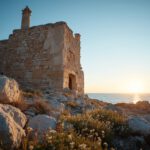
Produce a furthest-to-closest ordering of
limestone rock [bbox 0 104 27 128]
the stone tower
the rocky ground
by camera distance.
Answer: the stone tower
limestone rock [bbox 0 104 27 128]
the rocky ground

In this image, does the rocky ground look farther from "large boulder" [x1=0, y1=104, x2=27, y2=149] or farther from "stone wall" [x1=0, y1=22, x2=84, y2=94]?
"stone wall" [x1=0, y1=22, x2=84, y2=94]

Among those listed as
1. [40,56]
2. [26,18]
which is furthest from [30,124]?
[26,18]

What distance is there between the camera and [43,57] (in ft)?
50.5

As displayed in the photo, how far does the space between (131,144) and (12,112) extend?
345cm

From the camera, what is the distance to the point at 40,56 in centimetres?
1550

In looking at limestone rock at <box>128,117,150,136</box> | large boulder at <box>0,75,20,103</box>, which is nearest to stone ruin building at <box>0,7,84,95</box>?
large boulder at <box>0,75,20,103</box>

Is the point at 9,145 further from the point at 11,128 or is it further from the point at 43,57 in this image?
the point at 43,57

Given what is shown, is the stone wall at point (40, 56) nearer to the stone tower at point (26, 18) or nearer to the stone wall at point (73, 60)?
the stone wall at point (73, 60)

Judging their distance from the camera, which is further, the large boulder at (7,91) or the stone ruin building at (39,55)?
the stone ruin building at (39,55)

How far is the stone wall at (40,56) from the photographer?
15.0 metres

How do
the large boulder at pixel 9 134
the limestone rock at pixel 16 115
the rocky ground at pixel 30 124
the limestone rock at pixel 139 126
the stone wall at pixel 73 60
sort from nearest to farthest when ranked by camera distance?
the large boulder at pixel 9 134 < the rocky ground at pixel 30 124 < the limestone rock at pixel 16 115 < the limestone rock at pixel 139 126 < the stone wall at pixel 73 60

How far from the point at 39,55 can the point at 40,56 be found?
0.38ft

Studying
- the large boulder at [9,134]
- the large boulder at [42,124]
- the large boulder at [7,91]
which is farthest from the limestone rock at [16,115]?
the large boulder at [7,91]

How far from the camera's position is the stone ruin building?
49.4 ft
